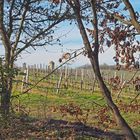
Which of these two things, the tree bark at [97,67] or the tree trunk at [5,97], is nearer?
the tree bark at [97,67]

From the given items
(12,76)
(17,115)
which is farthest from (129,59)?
(17,115)

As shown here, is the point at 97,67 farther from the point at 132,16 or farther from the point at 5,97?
the point at 5,97

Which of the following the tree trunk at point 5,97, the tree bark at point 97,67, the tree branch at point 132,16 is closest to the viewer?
the tree branch at point 132,16

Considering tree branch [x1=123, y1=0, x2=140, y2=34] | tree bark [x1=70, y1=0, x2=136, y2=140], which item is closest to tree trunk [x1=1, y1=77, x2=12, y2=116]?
tree bark [x1=70, y1=0, x2=136, y2=140]

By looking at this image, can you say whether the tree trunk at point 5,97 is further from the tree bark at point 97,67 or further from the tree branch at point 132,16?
the tree branch at point 132,16

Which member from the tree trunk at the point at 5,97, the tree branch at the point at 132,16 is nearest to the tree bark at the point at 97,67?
the tree branch at the point at 132,16

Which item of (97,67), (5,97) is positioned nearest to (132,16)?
(97,67)

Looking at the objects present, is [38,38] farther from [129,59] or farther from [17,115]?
[129,59]

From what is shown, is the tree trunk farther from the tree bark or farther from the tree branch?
the tree branch

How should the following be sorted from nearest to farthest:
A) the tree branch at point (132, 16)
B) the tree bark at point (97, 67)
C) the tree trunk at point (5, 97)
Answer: the tree branch at point (132, 16) → the tree bark at point (97, 67) → the tree trunk at point (5, 97)

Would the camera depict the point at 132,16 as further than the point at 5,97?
No

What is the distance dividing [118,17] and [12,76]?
8.88ft

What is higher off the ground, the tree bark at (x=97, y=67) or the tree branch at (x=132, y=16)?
the tree branch at (x=132, y=16)

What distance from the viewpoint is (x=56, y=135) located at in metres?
12.4
